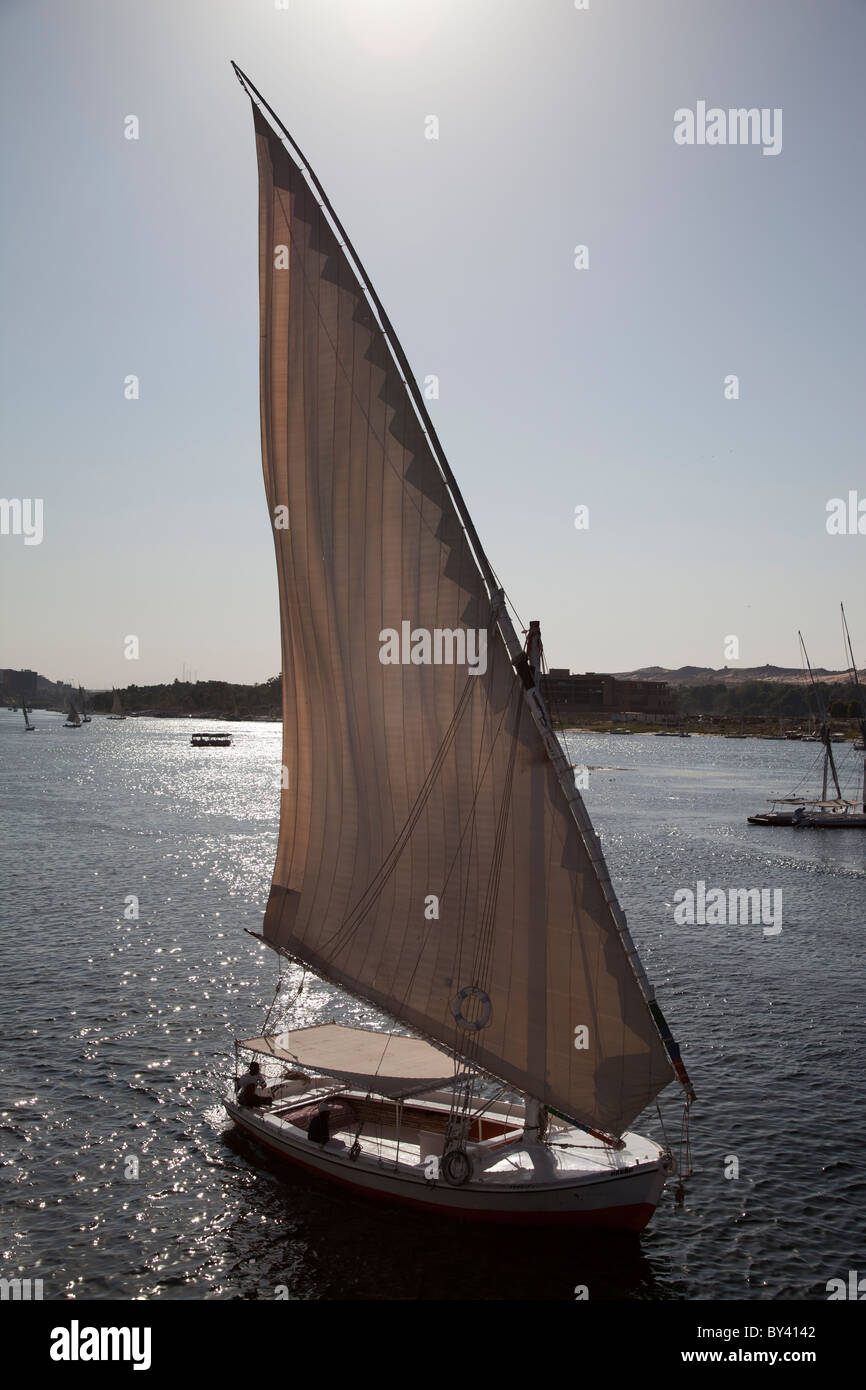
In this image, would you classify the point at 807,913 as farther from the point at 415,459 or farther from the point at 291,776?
the point at 415,459

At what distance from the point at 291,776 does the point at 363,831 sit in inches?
128

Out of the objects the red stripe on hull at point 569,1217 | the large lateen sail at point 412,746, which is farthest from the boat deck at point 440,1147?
the large lateen sail at point 412,746

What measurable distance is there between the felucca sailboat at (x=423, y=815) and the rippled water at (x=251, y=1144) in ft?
4.96

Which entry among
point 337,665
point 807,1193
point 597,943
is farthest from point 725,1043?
point 337,665

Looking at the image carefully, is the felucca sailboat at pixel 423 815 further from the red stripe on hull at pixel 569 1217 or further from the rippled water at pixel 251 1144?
the rippled water at pixel 251 1144

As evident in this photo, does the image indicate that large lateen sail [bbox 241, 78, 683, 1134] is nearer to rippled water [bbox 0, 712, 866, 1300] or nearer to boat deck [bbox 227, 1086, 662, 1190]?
boat deck [bbox 227, 1086, 662, 1190]

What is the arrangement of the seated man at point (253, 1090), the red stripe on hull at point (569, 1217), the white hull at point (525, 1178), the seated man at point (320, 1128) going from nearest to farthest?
the white hull at point (525, 1178) → the red stripe on hull at point (569, 1217) → the seated man at point (320, 1128) → the seated man at point (253, 1090)

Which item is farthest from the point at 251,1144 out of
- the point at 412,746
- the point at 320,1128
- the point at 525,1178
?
the point at 412,746

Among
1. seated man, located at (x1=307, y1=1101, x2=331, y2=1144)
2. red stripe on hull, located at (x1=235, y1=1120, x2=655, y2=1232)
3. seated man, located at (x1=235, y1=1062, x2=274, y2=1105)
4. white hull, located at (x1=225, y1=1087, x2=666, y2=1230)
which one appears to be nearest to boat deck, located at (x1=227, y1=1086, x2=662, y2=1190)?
white hull, located at (x1=225, y1=1087, x2=666, y2=1230)

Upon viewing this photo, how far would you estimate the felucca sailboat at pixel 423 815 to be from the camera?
20094mm

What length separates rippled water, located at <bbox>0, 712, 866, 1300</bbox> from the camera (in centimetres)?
2147

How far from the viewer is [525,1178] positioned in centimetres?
2161

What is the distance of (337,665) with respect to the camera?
23.4 metres

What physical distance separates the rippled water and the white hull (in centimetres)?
61
